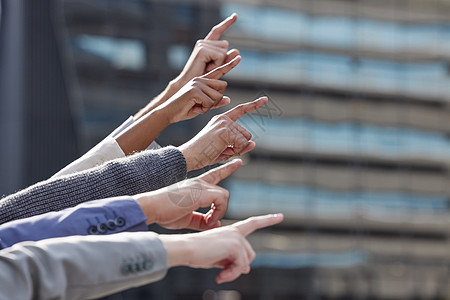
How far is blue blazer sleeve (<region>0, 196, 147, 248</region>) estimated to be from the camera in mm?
1055

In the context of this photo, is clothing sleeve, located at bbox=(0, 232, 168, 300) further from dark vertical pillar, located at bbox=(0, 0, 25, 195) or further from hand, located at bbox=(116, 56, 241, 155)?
dark vertical pillar, located at bbox=(0, 0, 25, 195)

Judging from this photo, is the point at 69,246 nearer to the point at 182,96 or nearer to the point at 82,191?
the point at 82,191

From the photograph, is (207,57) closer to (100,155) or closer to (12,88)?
(100,155)

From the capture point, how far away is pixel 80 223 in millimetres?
1058

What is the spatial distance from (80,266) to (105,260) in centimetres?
3

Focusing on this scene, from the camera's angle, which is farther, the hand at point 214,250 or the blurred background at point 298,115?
the blurred background at point 298,115

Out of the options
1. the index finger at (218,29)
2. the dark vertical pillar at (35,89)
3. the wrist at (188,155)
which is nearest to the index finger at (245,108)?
the wrist at (188,155)

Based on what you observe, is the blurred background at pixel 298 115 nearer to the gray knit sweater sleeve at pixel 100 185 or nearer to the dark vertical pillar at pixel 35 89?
the dark vertical pillar at pixel 35 89

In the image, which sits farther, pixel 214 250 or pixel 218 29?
pixel 218 29

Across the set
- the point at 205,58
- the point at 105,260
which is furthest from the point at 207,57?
the point at 105,260

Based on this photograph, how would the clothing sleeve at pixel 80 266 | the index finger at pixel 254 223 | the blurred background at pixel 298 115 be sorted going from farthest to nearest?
the blurred background at pixel 298 115, the index finger at pixel 254 223, the clothing sleeve at pixel 80 266

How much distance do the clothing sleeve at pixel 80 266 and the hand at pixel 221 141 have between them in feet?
1.41

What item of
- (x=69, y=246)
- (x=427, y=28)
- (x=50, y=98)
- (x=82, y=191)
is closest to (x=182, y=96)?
(x=82, y=191)

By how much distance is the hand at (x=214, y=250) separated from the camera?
0.96 m
